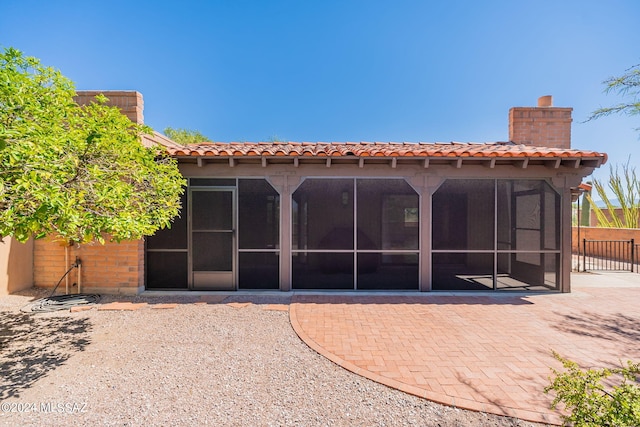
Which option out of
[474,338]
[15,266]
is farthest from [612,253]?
[15,266]

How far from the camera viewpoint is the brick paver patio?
114 inches

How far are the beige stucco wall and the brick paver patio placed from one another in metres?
6.55

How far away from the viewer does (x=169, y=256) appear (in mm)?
6609

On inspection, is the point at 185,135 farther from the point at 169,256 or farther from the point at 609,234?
the point at 609,234

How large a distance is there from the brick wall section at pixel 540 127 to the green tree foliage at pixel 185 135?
26661 millimetres

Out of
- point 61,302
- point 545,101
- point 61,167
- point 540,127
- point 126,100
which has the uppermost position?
point 545,101

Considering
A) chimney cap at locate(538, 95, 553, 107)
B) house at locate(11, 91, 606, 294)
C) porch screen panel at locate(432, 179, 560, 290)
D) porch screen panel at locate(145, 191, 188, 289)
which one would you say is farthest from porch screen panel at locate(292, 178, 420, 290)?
chimney cap at locate(538, 95, 553, 107)

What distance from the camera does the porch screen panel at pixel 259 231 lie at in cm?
791

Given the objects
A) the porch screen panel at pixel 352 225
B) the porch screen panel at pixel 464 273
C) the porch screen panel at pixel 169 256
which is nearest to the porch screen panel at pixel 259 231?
the porch screen panel at pixel 352 225

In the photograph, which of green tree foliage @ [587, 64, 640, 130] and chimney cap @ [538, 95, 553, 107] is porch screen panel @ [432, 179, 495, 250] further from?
green tree foliage @ [587, 64, 640, 130]

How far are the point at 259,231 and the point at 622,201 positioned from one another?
19.2 m

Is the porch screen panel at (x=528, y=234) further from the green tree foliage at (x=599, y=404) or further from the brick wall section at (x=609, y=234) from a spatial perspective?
the green tree foliage at (x=599, y=404)

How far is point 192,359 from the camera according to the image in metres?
3.47

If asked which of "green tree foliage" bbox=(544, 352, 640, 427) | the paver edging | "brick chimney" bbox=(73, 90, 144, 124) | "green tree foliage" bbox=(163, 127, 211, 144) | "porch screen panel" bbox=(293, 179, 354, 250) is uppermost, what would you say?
"green tree foliage" bbox=(163, 127, 211, 144)
